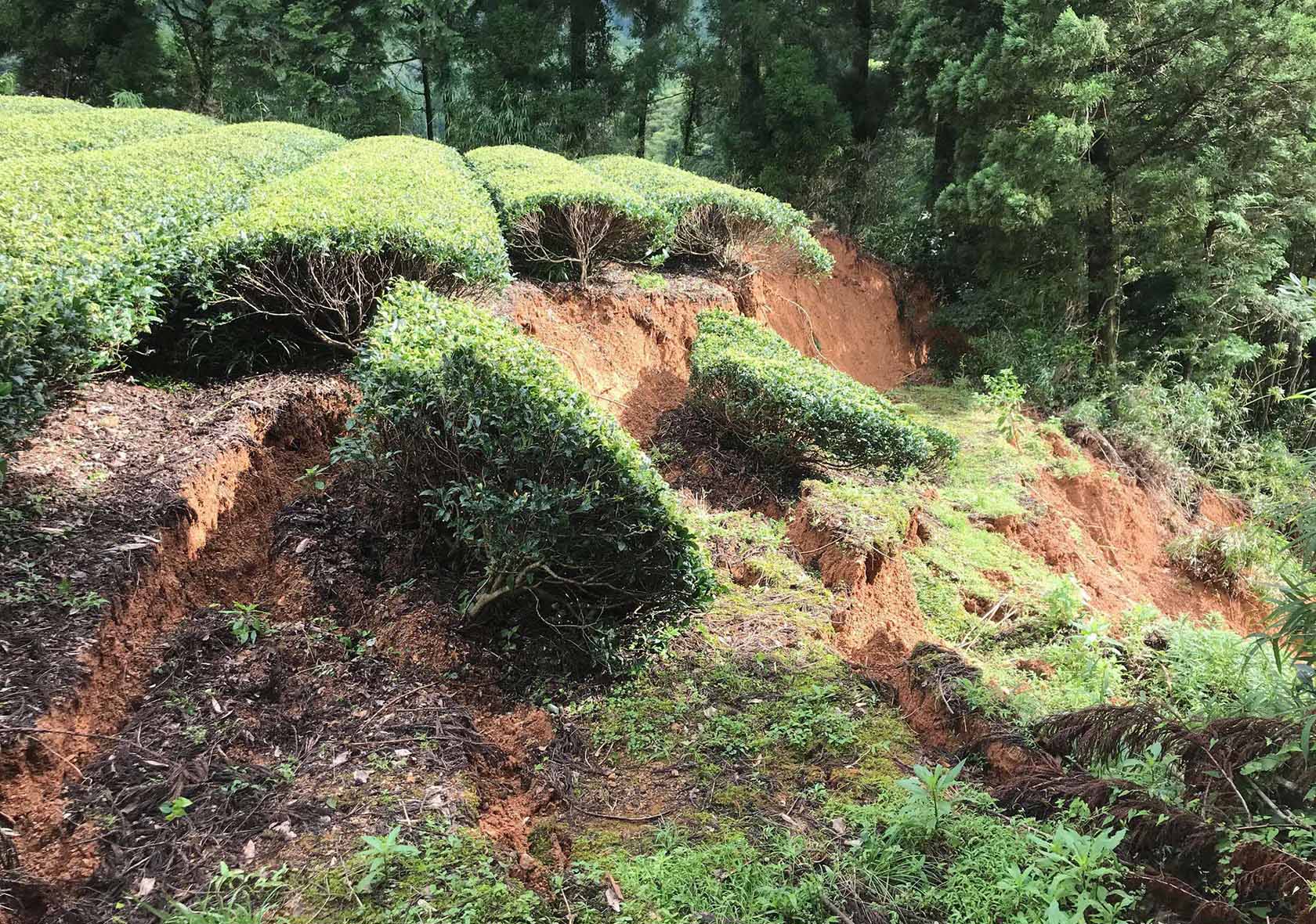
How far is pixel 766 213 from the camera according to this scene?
9.73 meters

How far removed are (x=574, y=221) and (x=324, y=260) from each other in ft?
11.2

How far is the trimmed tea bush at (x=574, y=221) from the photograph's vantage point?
817cm

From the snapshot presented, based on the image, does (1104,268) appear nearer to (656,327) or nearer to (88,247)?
(656,327)

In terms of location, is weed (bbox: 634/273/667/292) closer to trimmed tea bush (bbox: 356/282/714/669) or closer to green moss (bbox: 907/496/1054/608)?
green moss (bbox: 907/496/1054/608)

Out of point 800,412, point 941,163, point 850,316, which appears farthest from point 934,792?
point 941,163

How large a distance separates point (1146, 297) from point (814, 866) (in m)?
12.0

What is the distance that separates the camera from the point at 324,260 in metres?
5.34

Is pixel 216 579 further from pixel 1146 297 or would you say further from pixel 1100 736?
pixel 1146 297

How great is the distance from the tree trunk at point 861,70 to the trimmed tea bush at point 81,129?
472 inches

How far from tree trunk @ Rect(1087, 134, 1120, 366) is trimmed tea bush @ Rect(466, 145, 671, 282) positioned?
19.7 feet

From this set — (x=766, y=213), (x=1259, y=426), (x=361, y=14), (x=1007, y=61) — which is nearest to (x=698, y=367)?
(x=766, y=213)

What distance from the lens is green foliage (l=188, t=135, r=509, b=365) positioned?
17.1 feet

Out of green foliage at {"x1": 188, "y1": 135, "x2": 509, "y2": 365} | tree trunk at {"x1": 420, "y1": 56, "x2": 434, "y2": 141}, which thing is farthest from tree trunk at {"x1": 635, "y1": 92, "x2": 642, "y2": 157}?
green foliage at {"x1": 188, "y1": 135, "x2": 509, "y2": 365}

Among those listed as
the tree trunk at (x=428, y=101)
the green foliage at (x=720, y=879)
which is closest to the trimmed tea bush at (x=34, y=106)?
the tree trunk at (x=428, y=101)
